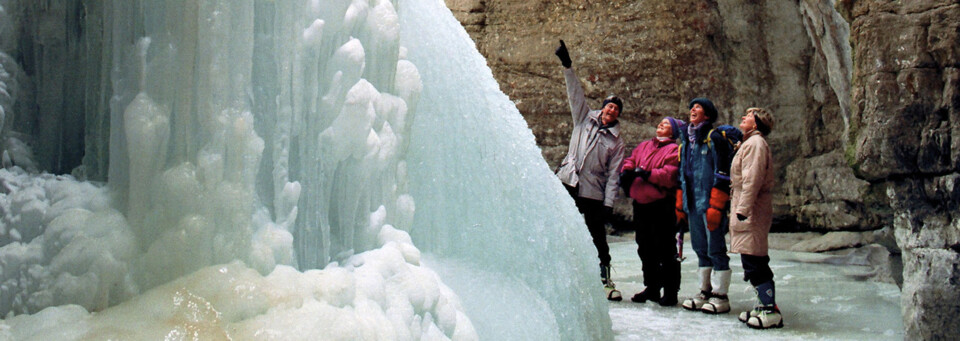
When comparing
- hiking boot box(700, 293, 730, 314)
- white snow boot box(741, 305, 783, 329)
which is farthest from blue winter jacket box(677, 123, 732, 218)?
white snow boot box(741, 305, 783, 329)

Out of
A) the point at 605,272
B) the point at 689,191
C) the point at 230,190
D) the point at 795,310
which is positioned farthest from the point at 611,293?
the point at 230,190

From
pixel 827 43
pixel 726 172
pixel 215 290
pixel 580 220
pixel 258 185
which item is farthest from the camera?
pixel 827 43

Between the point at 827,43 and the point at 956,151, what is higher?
the point at 827,43

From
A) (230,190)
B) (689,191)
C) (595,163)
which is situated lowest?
(689,191)

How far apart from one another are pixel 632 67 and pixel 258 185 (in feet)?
26.2

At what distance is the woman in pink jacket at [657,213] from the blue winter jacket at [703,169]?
0.47ft

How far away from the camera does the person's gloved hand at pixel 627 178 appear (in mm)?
4773

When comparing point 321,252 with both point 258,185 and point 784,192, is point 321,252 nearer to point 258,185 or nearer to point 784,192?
point 258,185

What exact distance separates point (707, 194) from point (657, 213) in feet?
1.26

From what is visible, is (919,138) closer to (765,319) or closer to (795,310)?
(765,319)

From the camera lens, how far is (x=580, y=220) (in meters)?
2.82

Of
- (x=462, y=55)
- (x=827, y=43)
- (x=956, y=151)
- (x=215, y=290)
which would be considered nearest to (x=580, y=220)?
(x=462, y=55)

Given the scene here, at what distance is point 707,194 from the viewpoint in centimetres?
441

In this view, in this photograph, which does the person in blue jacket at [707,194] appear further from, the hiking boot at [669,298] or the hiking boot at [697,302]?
the hiking boot at [669,298]
